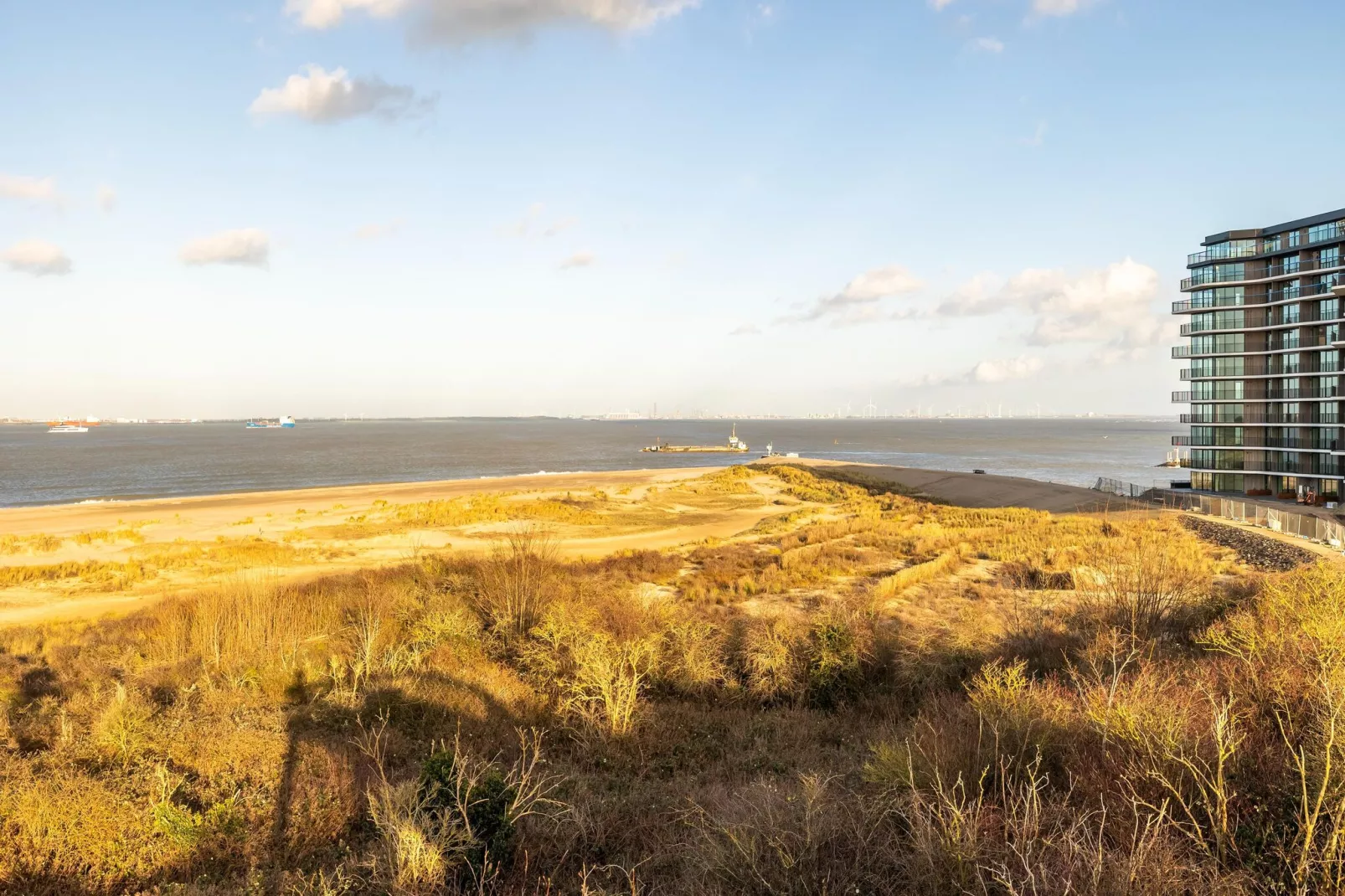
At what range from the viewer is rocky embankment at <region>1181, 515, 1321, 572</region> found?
23709 millimetres

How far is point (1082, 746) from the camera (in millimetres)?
7934

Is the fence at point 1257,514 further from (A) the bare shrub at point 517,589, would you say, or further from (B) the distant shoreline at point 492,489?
(A) the bare shrub at point 517,589

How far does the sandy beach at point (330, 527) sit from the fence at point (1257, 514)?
10.7ft

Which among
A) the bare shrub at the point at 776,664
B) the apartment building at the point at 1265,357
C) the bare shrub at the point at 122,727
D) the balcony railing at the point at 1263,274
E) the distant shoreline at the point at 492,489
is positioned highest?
the balcony railing at the point at 1263,274

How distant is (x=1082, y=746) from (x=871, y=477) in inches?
2461

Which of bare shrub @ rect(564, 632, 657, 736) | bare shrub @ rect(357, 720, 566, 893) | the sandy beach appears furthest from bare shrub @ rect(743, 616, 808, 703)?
the sandy beach

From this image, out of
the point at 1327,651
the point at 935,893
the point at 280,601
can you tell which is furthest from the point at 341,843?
the point at 1327,651

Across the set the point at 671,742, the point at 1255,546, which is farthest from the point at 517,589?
the point at 1255,546

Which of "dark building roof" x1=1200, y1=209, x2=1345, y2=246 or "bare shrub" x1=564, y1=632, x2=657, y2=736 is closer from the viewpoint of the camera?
"bare shrub" x1=564, y1=632, x2=657, y2=736

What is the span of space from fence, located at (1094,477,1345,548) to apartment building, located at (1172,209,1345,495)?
1109cm

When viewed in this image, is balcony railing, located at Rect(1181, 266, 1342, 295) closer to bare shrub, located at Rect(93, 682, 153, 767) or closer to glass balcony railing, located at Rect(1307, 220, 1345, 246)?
glass balcony railing, located at Rect(1307, 220, 1345, 246)

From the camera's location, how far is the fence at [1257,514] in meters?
29.5

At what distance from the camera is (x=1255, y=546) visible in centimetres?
2670

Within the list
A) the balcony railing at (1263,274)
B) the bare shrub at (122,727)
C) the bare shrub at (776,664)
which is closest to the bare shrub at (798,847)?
the bare shrub at (776,664)
